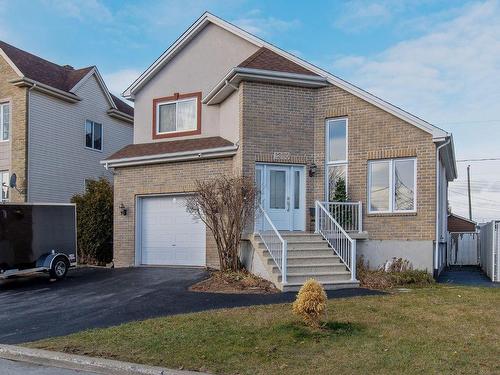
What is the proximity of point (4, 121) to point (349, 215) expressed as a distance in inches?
610

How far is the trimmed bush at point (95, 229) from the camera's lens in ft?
60.0

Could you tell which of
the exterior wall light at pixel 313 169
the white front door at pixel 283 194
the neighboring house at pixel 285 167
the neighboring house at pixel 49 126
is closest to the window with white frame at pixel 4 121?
the neighboring house at pixel 49 126

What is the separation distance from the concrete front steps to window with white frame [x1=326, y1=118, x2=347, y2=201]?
2026mm

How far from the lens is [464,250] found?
2223cm

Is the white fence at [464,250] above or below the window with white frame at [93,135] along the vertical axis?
below

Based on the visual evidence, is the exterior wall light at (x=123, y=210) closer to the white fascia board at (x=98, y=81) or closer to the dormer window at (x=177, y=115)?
the dormer window at (x=177, y=115)

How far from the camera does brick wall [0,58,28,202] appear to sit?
2044 cm

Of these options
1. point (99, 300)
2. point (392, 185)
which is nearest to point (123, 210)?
point (99, 300)

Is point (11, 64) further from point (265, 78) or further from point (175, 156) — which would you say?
point (265, 78)

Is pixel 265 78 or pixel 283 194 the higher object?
pixel 265 78

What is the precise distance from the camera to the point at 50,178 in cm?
2170

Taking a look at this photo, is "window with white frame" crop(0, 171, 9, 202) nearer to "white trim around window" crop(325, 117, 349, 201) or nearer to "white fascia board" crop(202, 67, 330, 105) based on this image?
"white fascia board" crop(202, 67, 330, 105)

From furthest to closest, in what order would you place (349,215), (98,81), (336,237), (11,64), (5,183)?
1. (98,81)
2. (5,183)
3. (11,64)
4. (349,215)
5. (336,237)

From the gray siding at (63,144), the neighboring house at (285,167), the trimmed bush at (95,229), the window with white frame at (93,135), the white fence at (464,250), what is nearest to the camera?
the neighboring house at (285,167)
